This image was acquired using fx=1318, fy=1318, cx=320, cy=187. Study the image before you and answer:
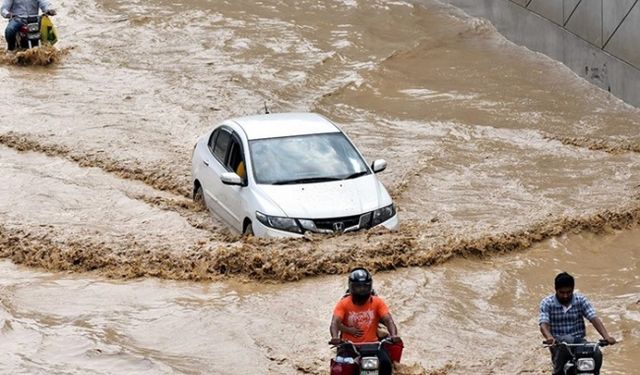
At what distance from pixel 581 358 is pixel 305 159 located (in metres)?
6.19

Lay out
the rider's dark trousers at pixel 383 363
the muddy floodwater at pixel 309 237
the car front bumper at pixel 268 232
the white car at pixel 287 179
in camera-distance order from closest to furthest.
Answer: the rider's dark trousers at pixel 383 363, the muddy floodwater at pixel 309 237, the car front bumper at pixel 268 232, the white car at pixel 287 179

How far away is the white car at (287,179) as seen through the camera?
1378 centimetres

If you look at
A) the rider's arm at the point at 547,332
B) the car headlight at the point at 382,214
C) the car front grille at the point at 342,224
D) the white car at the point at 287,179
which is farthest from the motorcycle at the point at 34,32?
the rider's arm at the point at 547,332

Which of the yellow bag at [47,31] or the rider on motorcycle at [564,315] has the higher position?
the rider on motorcycle at [564,315]

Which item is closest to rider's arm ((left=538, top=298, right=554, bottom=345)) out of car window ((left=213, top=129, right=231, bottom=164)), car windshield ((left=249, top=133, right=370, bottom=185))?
car windshield ((left=249, top=133, right=370, bottom=185))

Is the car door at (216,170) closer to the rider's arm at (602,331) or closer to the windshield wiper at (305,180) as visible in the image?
the windshield wiper at (305,180)

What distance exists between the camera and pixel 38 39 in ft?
78.4

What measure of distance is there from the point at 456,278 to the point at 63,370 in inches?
172

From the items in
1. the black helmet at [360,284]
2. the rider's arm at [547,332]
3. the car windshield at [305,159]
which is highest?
the black helmet at [360,284]

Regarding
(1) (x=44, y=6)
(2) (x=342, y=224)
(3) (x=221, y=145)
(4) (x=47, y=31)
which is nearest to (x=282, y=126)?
(3) (x=221, y=145)

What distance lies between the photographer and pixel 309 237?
1355cm

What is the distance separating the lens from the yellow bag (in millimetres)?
23406

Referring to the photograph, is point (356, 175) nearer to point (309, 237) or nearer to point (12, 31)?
point (309, 237)

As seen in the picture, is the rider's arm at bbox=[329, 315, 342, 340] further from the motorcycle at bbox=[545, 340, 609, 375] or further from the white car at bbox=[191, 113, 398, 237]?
the white car at bbox=[191, 113, 398, 237]
